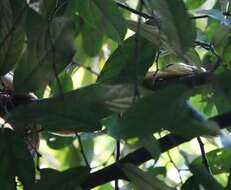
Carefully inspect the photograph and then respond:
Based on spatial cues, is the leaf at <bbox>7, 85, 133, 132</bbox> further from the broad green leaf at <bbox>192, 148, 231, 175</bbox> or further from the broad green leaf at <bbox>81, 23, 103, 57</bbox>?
the broad green leaf at <bbox>81, 23, 103, 57</bbox>

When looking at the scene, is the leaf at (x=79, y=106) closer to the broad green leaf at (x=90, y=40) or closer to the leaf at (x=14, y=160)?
the leaf at (x=14, y=160)

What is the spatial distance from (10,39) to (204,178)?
0.87 ft

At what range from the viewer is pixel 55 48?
0.57 m

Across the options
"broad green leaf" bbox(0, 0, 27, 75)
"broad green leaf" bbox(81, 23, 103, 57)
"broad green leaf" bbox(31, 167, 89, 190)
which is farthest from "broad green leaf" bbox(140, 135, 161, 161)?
"broad green leaf" bbox(81, 23, 103, 57)

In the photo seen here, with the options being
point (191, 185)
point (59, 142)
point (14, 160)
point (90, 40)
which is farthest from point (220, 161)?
point (90, 40)

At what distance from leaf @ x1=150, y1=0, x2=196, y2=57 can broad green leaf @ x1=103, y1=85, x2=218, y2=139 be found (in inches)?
2.7

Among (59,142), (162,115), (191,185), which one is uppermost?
(162,115)

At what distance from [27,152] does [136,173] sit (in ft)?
0.40

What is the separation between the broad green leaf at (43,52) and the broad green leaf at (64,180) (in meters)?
0.10

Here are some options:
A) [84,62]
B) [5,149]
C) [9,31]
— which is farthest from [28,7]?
[84,62]

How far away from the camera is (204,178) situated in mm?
551

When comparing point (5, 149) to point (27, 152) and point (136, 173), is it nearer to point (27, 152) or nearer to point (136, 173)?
point (27, 152)

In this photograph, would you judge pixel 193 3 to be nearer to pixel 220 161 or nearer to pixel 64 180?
pixel 220 161

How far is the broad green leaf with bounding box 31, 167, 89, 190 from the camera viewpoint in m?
0.58
